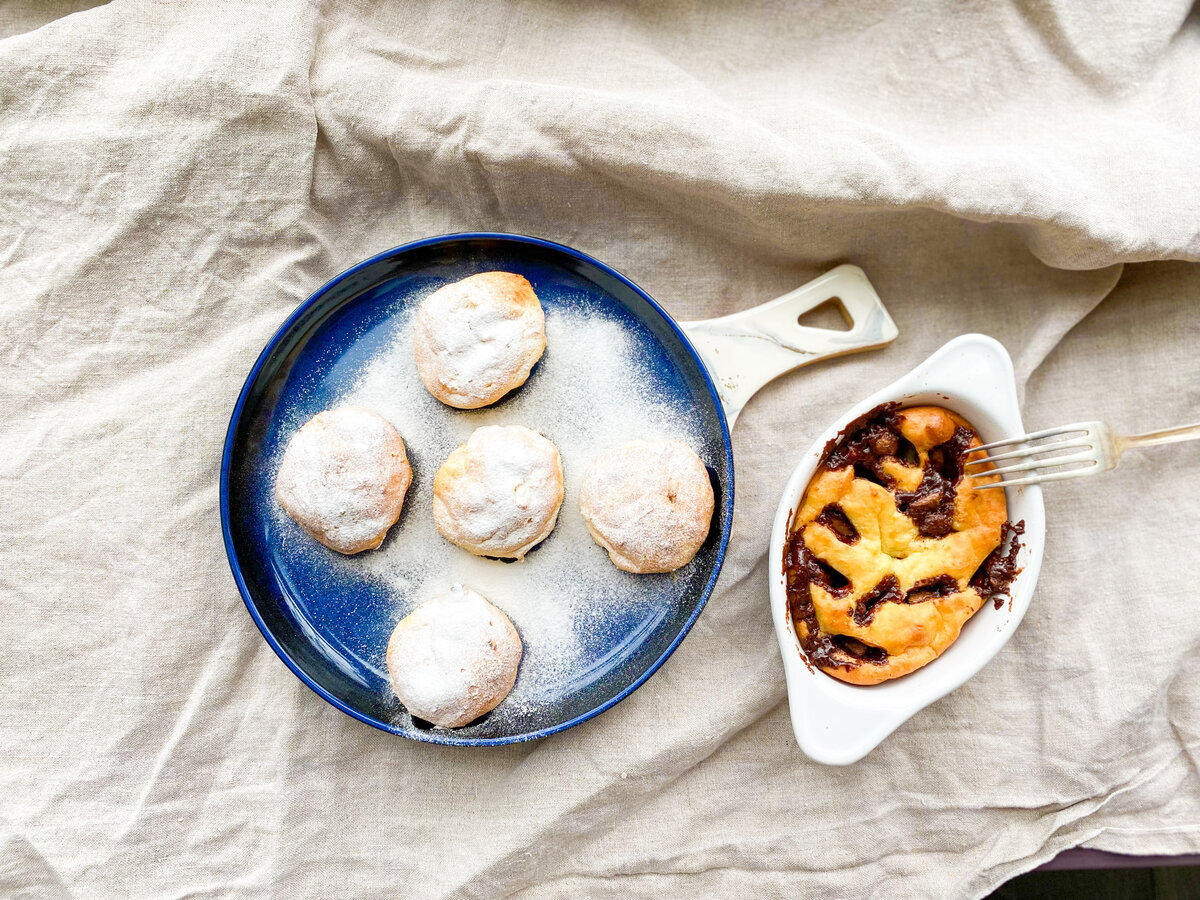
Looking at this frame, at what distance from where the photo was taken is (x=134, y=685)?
6.00 ft

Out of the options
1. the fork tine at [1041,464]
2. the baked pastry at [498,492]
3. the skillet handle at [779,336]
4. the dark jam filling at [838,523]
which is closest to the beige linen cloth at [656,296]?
the skillet handle at [779,336]

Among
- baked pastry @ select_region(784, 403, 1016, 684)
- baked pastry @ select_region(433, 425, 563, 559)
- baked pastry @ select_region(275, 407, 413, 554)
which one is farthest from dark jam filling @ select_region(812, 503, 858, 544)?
baked pastry @ select_region(275, 407, 413, 554)

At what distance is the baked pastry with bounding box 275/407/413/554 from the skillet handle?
0.73 m

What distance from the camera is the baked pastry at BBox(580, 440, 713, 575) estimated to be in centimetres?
170

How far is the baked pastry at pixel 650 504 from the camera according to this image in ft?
5.58

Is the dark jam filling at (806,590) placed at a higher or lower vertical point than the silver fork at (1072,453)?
lower

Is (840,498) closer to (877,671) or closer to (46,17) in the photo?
(877,671)


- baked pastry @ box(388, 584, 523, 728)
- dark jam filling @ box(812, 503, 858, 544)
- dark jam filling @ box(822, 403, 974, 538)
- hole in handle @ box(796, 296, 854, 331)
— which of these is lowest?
baked pastry @ box(388, 584, 523, 728)

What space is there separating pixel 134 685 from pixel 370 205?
1.21m

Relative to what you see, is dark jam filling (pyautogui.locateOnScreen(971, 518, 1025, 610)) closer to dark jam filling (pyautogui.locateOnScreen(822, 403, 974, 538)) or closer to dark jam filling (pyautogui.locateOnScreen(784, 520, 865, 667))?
dark jam filling (pyautogui.locateOnScreen(822, 403, 974, 538))

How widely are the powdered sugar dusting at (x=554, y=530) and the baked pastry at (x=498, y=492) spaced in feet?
0.23

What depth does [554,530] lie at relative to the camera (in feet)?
6.05

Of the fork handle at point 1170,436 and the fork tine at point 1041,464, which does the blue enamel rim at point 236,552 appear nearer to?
the fork tine at point 1041,464

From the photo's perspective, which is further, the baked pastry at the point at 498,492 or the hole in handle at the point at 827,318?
the hole in handle at the point at 827,318
